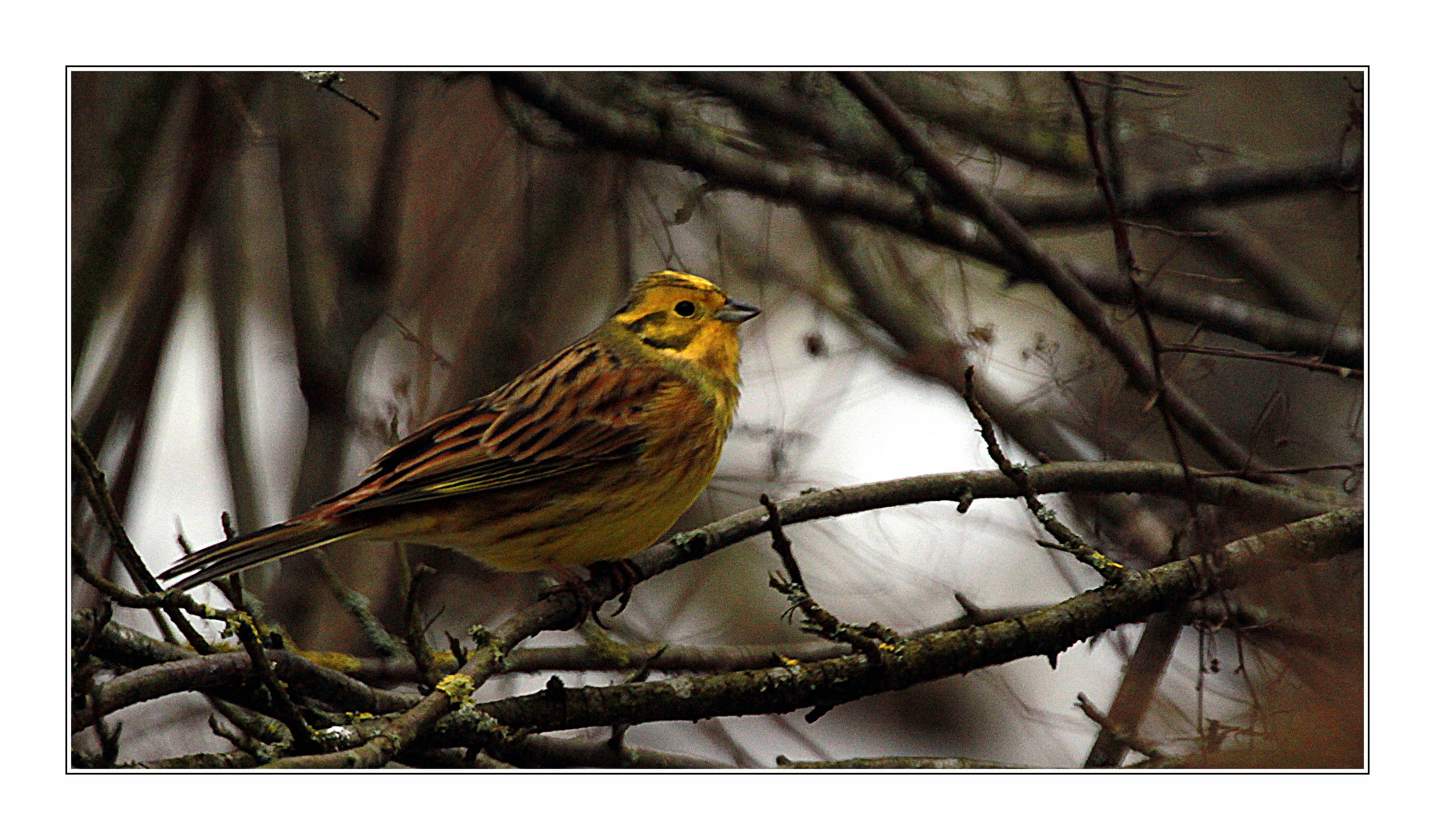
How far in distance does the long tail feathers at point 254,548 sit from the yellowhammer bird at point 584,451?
78 mm

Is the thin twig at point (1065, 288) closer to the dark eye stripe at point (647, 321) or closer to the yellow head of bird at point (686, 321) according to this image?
the yellow head of bird at point (686, 321)

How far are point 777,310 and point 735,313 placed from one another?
0.53 metres

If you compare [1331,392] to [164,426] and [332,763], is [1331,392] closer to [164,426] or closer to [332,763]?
[332,763]

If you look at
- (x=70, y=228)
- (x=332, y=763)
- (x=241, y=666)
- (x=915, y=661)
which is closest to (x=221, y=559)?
(x=241, y=666)

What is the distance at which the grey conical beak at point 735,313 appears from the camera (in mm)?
3461

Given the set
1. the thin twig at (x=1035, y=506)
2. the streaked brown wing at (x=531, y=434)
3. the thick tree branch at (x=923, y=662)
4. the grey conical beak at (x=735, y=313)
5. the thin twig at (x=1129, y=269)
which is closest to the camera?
the thin twig at (x=1035, y=506)

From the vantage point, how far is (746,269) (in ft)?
12.9

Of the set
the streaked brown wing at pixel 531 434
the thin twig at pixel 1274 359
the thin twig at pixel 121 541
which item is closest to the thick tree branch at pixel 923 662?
the thin twig at pixel 1274 359

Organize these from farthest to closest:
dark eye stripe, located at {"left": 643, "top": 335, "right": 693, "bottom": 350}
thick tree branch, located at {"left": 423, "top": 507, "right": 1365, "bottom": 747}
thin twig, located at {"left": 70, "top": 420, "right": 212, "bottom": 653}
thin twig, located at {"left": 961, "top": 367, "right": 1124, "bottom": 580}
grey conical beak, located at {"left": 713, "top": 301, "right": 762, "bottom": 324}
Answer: dark eye stripe, located at {"left": 643, "top": 335, "right": 693, "bottom": 350} < grey conical beak, located at {"left": 713, "top": 301, "right": 762, "bottom": 324} < thick tree branch, located at {"left": 423, "top": 507, "right": 1365, "bottom": 747} < thin twig, located at {"left": 961, "top": 367, "right": 1124, "bottom": 580} < thin twig, located at {"left": 70, "top": 420, "right": 212, "bottom": 653}

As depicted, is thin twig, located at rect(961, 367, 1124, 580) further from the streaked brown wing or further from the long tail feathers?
the long tail feathers

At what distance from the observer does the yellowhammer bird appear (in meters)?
3.32

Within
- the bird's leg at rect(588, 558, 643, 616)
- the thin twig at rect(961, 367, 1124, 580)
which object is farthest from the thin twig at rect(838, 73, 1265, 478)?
the bird's leg at rect(588, 558, 643, 616)

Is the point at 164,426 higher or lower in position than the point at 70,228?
lower

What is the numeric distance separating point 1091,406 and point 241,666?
245 centimetres
